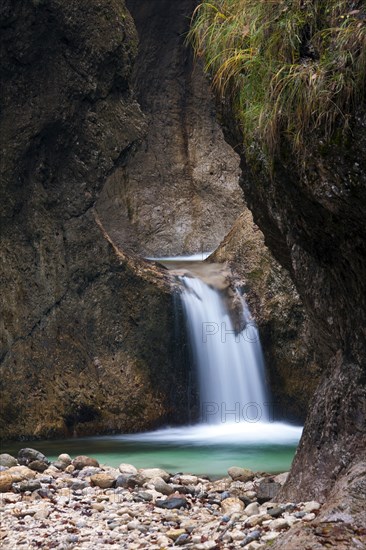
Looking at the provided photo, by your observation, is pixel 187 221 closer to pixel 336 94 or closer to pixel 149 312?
pixel 149 312

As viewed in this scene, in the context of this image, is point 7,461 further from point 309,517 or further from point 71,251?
point 71,251

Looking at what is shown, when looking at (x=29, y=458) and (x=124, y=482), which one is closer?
(x=124, y=482)

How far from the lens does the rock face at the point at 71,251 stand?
12148 mm

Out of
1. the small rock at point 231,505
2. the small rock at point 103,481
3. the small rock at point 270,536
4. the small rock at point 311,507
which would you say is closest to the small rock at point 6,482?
the small rock at point 103,481

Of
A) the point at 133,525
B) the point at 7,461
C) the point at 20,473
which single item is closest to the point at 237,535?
the point at 133,525

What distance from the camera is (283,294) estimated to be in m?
13.1

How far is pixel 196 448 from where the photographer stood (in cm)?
1106

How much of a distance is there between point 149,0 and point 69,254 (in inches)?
330

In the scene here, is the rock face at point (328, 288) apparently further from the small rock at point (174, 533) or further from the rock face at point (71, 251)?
the rock face at point (71, 251)

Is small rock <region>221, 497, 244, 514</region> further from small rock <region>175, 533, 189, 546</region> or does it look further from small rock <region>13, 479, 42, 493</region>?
small rock <region>13, 479, 42, 493</region>

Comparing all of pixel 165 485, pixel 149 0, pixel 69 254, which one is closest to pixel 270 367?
pixel 69 254

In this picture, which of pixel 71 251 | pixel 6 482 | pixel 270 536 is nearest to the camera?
pixel 270 536

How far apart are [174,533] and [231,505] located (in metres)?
0.85

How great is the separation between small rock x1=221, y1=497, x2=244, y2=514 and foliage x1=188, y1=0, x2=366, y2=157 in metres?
2.43
